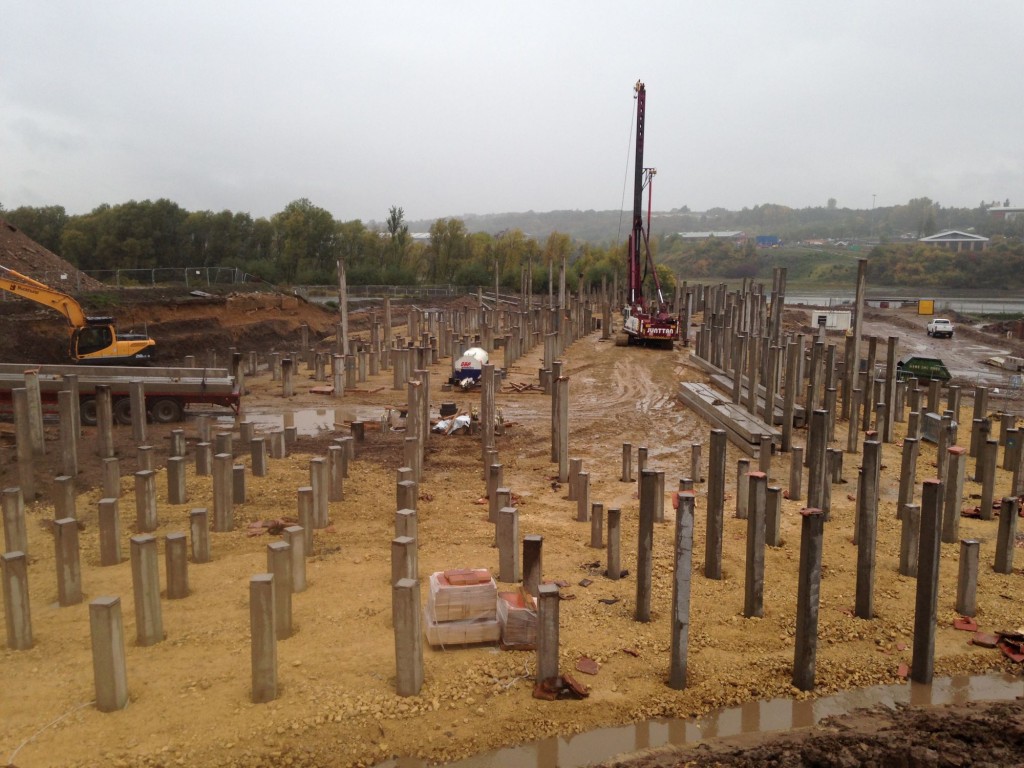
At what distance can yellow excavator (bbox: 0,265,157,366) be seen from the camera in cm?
2053

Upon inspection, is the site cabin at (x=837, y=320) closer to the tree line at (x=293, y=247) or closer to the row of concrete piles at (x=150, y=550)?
the tree line at (x=293, y=247)

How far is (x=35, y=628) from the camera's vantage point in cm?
770

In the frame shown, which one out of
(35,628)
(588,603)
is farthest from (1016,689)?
(35,628)

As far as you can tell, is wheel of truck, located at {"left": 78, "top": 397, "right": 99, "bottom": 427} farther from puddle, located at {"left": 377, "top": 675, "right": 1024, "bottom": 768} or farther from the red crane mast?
the red crane mast

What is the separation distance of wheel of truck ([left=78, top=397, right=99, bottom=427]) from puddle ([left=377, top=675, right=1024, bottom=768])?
13.8 m

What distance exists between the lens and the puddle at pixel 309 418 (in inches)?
704

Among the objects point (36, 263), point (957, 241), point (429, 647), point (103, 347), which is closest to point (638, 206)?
point (103, 347)

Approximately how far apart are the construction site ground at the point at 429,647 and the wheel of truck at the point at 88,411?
3651 millimetres

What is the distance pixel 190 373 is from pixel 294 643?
12.1 metres

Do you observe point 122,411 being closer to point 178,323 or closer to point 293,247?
point 178,323

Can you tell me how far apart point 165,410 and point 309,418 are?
3052mm

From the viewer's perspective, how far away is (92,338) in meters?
20.6

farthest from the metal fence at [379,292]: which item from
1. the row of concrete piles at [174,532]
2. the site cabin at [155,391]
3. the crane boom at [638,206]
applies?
the row of concrete piles at [174,532]

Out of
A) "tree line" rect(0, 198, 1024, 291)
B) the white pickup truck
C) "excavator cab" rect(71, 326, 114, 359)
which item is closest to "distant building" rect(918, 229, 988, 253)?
"tree line" rect(0, 198, 1024, 291)
